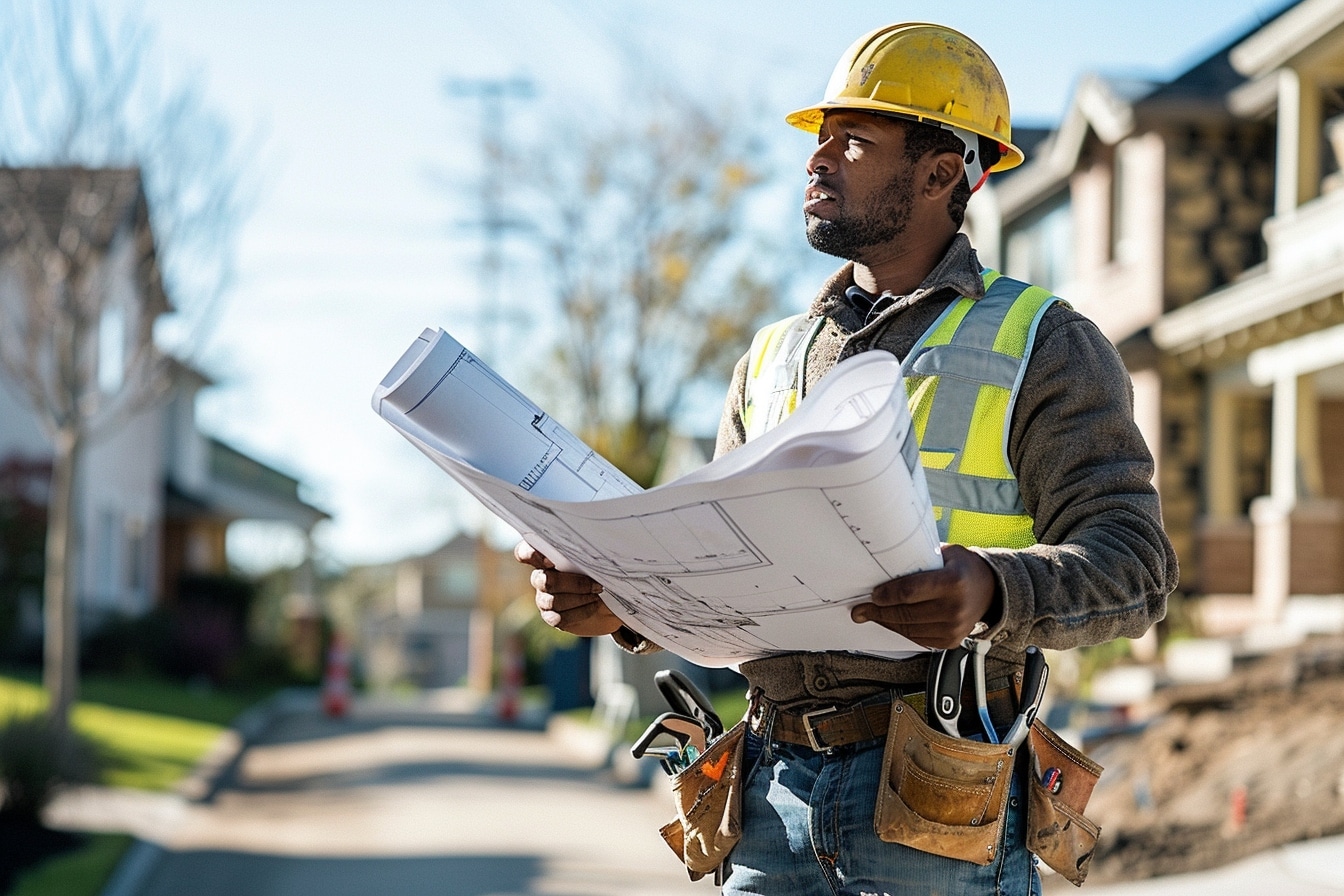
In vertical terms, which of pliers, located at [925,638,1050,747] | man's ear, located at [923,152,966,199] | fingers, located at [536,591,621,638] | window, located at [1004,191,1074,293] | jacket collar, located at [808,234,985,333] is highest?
window, located at [1004,191,1074,293]

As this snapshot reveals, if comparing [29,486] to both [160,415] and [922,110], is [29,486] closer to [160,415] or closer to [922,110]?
[160,415]

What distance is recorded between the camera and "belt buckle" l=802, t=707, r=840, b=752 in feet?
8.71

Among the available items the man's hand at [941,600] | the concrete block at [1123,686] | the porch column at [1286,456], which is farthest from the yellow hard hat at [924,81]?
the porch column at [1286,456]

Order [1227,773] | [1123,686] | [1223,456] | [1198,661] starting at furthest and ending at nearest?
[1223,456] → [1198,661] → [1123,686] → [1227,773]

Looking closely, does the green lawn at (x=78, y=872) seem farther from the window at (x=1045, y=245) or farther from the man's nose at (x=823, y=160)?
the window at (x=1045, y=245)

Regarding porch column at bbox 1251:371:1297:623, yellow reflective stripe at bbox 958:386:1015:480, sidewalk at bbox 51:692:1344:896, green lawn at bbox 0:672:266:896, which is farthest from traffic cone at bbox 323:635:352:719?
yellow reflective stripe at bbox 958:386:1015:480

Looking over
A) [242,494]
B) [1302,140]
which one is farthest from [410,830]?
[242,494]

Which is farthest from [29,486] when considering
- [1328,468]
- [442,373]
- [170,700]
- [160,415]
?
[442,373]

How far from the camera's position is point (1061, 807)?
2.61 metres

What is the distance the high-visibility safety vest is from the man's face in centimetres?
24

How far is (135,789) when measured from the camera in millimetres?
13188

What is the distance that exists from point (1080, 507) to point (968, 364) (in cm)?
29

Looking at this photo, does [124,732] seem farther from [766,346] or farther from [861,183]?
[861,183]

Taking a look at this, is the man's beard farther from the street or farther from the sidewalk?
the street
